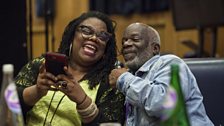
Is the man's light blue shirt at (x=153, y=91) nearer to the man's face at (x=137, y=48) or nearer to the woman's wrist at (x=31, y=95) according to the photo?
the man's face at (x=137, y=48)

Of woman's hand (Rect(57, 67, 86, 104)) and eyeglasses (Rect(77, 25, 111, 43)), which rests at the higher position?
eyeglasses (Rect(77, 25, 111, 43))

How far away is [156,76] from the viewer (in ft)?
4.96

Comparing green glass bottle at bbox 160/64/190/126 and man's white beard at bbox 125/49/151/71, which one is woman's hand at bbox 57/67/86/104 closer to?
man's white beard at bbox 125/49/151/71

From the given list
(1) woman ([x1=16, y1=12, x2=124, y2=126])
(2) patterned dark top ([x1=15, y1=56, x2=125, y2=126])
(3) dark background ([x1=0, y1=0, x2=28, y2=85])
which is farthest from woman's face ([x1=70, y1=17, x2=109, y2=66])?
(3) dark background ([x1=0, y1=0, x2=28, y2=85])

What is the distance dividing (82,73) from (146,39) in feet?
1.40

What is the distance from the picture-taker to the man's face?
162 cm

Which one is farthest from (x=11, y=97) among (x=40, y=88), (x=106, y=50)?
(x=106, y=50)

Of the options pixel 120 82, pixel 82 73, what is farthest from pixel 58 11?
pixel 120 82

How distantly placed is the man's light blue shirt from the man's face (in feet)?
0.11

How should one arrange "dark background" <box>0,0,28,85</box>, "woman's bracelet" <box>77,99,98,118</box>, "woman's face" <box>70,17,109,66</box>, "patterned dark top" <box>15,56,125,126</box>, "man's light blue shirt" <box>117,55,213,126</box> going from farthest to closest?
"dark background" <box>0,0,28,85</box>
"woman's face" <box>70,17,109,66</box>
"patterned dark top" <box>15,56,125,126</box>
"woman's bracelet" <box>77,99,98,118</box>
"man's light blue shirt" <box>117,55,213,126</box>

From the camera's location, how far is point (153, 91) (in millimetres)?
1425

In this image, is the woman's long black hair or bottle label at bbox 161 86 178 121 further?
the woman's long black hair

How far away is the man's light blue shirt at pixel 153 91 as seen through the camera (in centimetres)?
143

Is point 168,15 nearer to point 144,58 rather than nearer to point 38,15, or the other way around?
point 38,15
